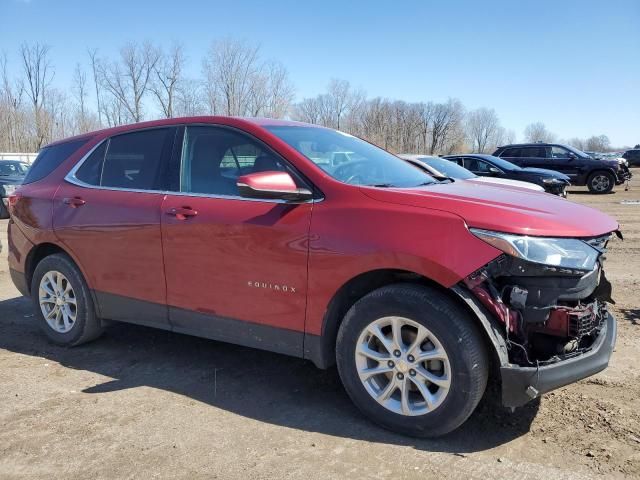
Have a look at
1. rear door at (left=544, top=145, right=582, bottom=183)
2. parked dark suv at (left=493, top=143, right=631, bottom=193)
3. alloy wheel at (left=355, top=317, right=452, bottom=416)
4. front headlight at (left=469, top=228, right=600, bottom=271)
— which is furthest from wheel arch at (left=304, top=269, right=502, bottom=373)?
rear door at (left=544, top=145, right=582, bottom=183)

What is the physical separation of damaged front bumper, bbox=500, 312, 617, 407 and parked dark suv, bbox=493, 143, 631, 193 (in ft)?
58.6

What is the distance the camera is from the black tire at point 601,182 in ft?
63.7

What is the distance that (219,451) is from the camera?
2.95m

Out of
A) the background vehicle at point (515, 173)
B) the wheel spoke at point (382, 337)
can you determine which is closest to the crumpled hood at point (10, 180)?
the background vehicle at point (515, 173)

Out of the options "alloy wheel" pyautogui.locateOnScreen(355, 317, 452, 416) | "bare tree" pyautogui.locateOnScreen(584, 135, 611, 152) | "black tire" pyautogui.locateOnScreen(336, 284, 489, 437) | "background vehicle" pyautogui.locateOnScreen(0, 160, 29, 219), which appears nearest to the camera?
"black tire" pyautogui.locateOnScreen(336, 284, 489, 437)

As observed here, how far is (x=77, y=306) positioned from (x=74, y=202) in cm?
87

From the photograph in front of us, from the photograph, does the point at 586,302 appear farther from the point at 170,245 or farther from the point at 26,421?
the point at 26,421

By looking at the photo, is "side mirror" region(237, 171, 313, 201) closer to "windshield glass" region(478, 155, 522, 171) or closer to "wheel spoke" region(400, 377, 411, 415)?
"wheel spoke" region(400, 377, 411, 415)

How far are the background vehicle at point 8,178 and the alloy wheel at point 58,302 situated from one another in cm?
1064

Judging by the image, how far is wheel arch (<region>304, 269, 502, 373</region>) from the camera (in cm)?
292

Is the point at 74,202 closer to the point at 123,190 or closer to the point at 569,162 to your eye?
the point at 123,190

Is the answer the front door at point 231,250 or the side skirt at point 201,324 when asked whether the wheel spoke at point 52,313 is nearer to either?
the side skirt at point 201,324

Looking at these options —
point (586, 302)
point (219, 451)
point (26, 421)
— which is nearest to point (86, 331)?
point (26, 421)

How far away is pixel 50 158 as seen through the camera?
489 centimetres
